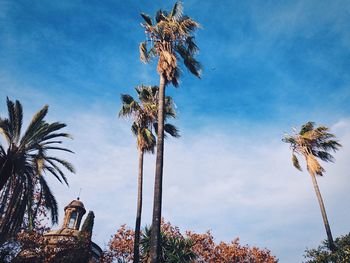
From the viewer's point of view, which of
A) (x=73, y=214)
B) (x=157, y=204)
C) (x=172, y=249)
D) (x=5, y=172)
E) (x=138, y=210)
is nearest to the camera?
(x=157, y=204)

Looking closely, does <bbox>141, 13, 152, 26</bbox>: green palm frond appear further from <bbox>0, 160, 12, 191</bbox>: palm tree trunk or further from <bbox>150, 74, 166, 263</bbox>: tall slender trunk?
<bbox>0, 160, 12, 191</bbox>: palm tree trunk

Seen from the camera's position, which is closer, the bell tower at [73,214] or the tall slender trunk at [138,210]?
the tall slender trunk at [138,210]

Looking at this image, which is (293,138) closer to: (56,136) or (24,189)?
(56,136)

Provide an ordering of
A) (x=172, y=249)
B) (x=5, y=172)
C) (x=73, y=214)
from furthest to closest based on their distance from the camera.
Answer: (x=73, y=214), (x=172, y=249), (x=5, y=172)

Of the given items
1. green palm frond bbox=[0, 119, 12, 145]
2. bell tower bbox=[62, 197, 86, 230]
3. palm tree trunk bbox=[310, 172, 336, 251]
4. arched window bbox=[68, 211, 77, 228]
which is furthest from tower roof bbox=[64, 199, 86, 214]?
palm tree trunk bbox=[310, 172, 336, 251]

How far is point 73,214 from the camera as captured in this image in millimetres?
35906

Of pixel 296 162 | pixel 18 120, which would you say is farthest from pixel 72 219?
pixel 296 162

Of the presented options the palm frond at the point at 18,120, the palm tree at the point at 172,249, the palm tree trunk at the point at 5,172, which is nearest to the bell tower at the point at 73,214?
the palm tree at the point at 172,249

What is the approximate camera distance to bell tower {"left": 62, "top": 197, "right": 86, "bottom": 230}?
3507 cm

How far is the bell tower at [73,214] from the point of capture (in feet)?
115

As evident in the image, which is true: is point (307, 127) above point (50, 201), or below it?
above

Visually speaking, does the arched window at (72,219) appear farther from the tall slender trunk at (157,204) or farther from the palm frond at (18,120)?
the tall slender trunk at (157,204)

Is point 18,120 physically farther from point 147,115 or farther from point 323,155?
point 323,155

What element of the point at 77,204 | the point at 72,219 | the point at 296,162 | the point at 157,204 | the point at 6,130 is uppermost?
the point at 77,204
